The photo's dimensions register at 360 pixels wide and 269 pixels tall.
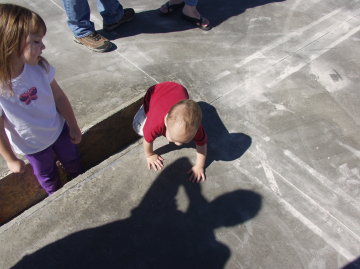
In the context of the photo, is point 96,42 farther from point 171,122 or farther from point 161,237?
point 161,237

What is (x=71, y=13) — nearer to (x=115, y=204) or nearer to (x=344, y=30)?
(x=115, y=204)

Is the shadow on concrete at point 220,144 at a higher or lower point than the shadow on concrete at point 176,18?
lower

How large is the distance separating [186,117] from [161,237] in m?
0.88

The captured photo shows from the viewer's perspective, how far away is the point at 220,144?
119 inches

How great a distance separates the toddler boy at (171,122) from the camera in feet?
7.54

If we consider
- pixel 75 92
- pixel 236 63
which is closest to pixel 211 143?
pixel 236 63

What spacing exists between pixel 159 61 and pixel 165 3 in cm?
122

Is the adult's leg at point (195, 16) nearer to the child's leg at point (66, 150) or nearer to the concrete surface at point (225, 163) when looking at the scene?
the concrete surface at point (225, 163)

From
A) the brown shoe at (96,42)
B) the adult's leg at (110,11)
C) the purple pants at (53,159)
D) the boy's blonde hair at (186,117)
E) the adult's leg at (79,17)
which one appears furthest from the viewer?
the adult's leg at (110,11)

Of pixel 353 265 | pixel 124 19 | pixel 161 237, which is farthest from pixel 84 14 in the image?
pixel 353 265

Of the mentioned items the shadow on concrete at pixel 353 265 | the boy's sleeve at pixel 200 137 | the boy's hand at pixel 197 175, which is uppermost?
the boy's sleeve at pixel 200 137

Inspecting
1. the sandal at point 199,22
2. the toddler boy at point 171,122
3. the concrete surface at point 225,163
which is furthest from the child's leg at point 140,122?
the sandal at point 199,22

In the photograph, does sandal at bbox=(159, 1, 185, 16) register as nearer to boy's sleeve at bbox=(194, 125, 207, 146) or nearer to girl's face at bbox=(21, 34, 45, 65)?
boy's sleeve at bbox=(194, 125, 207, 146)

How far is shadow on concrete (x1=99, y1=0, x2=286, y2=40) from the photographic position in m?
4.20
